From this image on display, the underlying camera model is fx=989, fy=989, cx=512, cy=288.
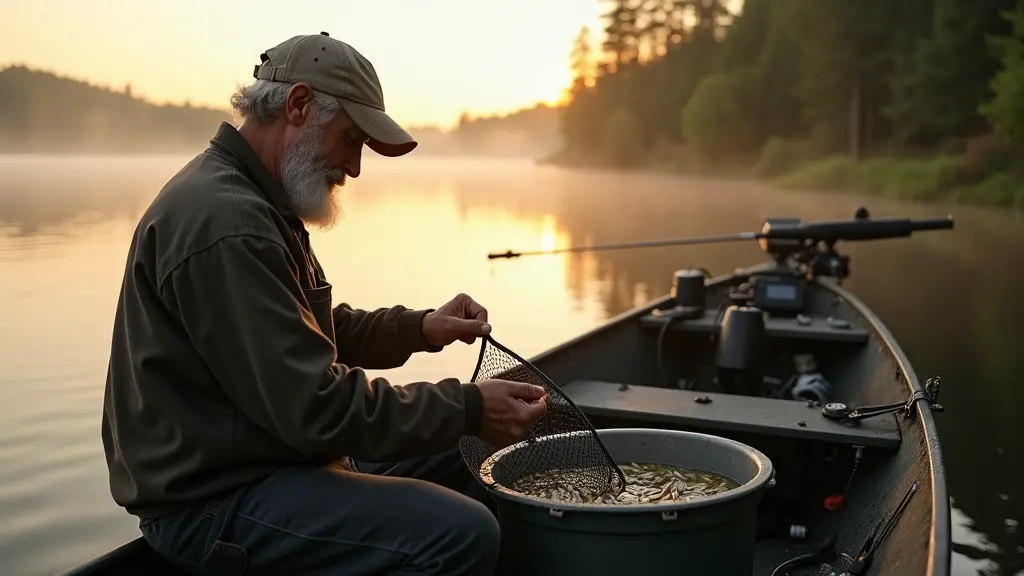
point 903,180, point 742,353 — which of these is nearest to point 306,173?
point 742,353

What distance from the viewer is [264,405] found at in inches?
82.6

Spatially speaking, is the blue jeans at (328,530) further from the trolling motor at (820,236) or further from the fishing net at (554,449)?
the trolling motor at (820,236)

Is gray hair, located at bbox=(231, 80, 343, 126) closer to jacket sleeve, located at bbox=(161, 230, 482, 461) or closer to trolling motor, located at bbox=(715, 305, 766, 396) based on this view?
jacket sleeve, located at bbox=(161, 230, 482, 461)

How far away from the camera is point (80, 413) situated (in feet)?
27.6

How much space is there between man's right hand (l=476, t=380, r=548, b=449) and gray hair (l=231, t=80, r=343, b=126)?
77cm

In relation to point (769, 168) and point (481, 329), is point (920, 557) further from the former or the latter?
point (769, 168)

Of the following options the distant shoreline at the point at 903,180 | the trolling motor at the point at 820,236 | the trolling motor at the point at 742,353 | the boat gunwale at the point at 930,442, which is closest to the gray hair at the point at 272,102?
the boat gunwale at the point at 930,442

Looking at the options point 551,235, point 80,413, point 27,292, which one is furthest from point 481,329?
point 551,235

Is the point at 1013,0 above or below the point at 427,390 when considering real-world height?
above

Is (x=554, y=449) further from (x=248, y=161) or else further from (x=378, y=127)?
(x=248, y=161)

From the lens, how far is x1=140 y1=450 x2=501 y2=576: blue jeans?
221cm

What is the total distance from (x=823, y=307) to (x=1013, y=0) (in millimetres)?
31671

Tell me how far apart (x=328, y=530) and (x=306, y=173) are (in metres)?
0.87

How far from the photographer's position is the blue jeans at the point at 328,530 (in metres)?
2.21
